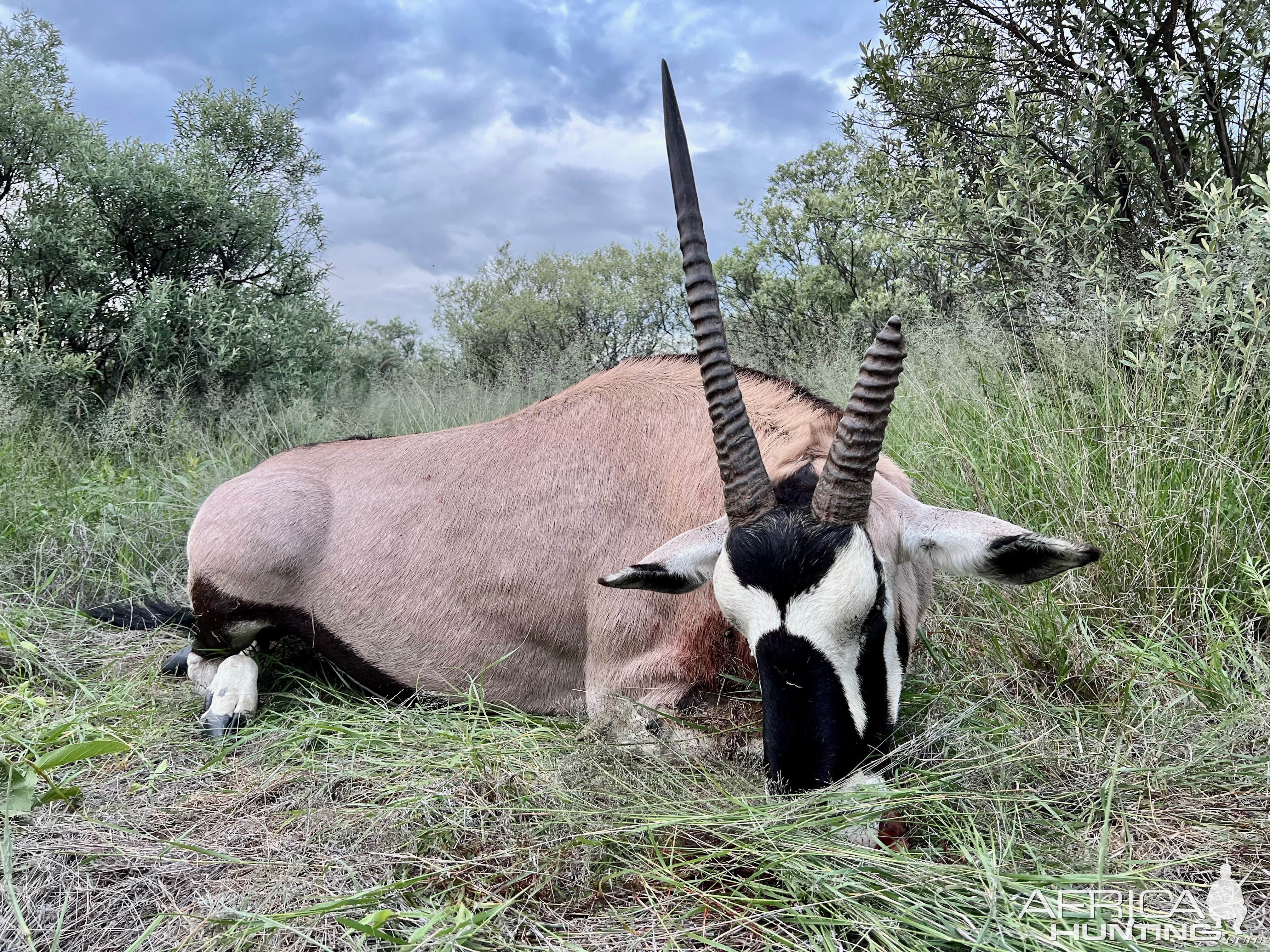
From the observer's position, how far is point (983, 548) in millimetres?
2223

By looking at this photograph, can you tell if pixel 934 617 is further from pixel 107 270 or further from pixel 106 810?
pixel 107 270

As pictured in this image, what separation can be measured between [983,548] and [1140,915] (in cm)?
95

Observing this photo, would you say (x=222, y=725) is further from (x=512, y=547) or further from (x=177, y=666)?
(x=512, y=547)

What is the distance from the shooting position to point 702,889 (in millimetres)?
1867

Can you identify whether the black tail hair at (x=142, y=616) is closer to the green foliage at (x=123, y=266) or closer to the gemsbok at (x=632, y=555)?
the gemsbok at (x=632, y=555)

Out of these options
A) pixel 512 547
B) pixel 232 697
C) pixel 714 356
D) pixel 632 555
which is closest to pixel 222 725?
pixel 232 697

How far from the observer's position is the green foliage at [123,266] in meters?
8.10

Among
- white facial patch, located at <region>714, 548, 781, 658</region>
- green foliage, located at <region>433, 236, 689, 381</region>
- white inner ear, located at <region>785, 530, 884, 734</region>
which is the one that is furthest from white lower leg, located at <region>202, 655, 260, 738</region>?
green foliage, located at <region>433, 236, 689, 381</region>

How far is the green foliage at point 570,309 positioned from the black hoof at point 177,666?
30.0 ft

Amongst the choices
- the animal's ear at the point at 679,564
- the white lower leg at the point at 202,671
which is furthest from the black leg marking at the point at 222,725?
the animal's ear at the point at 679,564

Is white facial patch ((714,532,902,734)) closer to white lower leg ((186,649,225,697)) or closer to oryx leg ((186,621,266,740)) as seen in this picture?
oryx leg ((186,621,266,740))

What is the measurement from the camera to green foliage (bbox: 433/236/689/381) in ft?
44.9

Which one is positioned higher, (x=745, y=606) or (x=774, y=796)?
(x=745, y=606)

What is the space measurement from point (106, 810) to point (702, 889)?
1.89 metres
